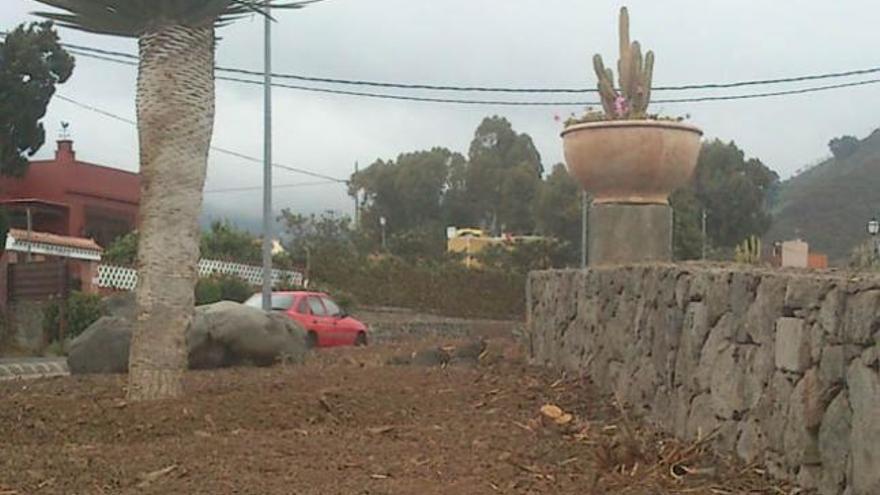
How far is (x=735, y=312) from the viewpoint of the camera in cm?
688

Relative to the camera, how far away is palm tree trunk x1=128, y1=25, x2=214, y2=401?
970cm

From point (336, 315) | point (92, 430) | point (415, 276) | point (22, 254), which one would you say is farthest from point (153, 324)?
point (415, 276)

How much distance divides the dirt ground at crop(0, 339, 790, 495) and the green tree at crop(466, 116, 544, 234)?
45689 mm

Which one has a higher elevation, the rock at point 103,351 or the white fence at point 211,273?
the white fence at point 211,273

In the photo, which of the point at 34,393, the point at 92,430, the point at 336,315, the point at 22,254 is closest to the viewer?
the point at 92,430

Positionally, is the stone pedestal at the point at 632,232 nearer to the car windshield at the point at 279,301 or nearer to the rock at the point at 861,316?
the rock at the point at 861,316

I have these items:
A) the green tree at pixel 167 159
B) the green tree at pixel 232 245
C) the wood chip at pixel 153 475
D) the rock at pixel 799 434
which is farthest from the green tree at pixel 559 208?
the rock at pixel 799 434

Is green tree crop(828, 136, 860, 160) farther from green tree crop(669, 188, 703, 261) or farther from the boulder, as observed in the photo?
the boulder

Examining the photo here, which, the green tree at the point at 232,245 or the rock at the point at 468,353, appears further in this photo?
the green tree at the point at 232,245

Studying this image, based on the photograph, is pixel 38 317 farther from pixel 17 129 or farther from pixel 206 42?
pixel 206 42

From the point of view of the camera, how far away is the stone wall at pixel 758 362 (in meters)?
5.28

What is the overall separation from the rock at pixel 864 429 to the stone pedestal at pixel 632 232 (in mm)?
6262

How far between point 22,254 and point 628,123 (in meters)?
19.3

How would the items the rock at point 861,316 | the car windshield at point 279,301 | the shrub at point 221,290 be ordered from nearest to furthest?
the rock at point 861,316 → the car windshield at point 279,301 → the shrub at point 221,290
